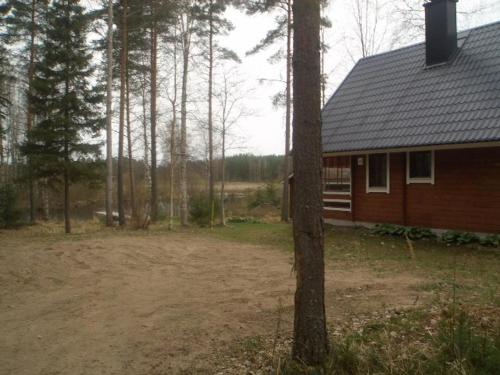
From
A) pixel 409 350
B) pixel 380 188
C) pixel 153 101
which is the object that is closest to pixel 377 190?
pixel 380 188

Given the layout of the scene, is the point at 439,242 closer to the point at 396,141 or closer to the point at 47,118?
the point at 396,141

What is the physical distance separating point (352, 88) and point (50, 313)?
45.2 feet

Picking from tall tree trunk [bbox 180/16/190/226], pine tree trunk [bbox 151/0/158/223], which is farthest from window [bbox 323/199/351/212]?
pine tree trunk [bbox 151/0/158/223]

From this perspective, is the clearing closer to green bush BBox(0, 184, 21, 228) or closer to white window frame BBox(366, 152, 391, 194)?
white window frame BBox(366, 152, 391, 194)

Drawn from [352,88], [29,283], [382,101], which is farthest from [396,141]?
[29,283]

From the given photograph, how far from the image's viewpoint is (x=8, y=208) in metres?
19.5

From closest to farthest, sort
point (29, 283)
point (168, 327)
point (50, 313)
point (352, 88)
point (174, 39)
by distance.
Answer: point (168, 327) < point (50, 313) < point (29, 283) < point (352, 88) < point (174, 39)

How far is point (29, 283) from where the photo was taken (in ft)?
27.0

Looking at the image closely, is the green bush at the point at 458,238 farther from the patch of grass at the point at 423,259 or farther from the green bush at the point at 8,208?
the green bush at the point at 8,208

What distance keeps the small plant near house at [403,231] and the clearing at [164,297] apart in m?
0.85

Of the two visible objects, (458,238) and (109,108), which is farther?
(109,108)

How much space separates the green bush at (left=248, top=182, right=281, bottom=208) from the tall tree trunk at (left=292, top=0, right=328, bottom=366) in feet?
85.3

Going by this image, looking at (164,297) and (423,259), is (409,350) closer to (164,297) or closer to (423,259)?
(164,297)

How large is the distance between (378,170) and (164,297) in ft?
30.7
